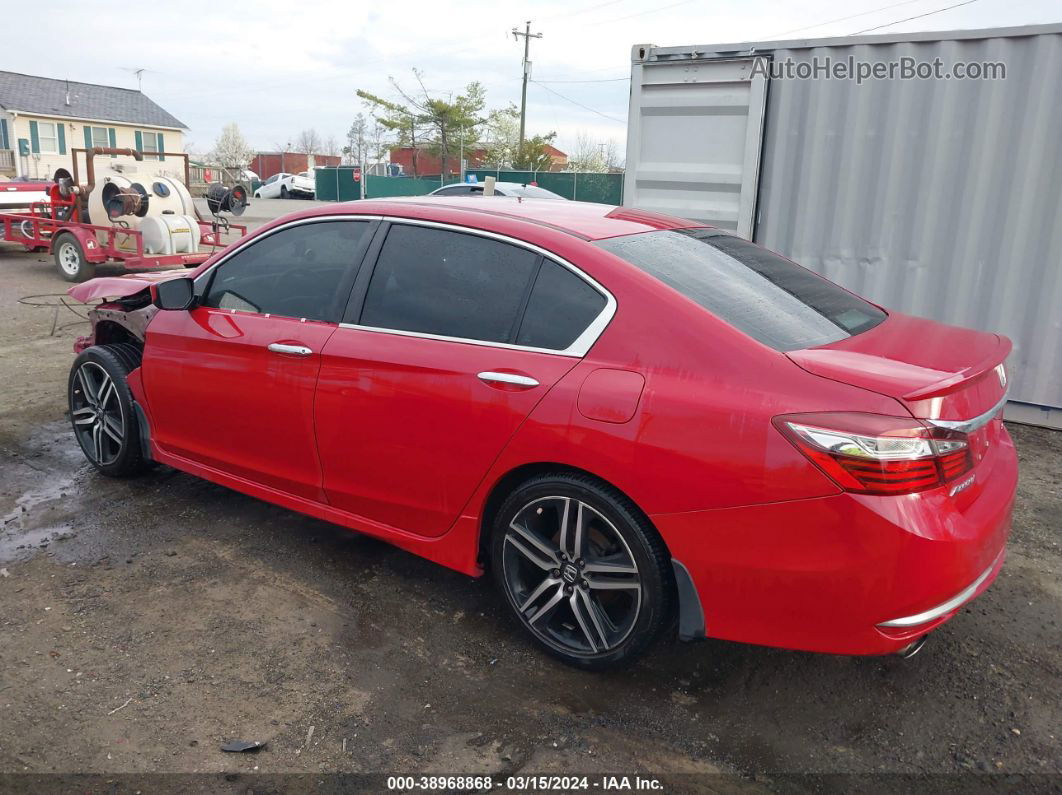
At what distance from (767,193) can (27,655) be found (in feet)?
18.9

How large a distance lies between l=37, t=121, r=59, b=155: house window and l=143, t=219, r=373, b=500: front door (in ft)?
174

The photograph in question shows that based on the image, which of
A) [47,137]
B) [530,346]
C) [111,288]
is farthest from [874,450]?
[47,137]

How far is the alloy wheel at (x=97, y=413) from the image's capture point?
15.6ft

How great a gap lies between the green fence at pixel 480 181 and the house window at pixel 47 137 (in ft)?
61.8

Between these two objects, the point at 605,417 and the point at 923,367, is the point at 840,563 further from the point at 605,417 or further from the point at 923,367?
the point at 605,417

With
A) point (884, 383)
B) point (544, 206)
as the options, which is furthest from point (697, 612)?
point (544, 206)

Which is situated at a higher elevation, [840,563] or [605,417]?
[605,417]

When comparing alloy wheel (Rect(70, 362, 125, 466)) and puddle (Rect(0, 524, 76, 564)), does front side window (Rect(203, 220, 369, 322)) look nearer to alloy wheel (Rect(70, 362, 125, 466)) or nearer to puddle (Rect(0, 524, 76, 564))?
alloy wheel (Rect(70, 362, 125, 466))

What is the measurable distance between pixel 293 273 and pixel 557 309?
1.42 meters

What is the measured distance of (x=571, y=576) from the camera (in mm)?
3086

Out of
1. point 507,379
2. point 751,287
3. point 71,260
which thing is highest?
point 751,287

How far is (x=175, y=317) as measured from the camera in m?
4.22

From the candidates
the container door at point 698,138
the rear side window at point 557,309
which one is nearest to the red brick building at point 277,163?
the container door at point 698,138

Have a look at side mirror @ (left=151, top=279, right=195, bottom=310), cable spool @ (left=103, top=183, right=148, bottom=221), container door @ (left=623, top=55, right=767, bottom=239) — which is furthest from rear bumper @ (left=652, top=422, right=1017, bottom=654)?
cable spool @ (left=103, top=183, right=148, bottom=221)
